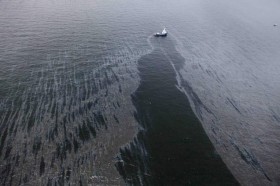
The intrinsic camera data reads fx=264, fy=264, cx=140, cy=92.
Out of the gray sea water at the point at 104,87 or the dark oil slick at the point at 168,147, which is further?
the gray sea water at the point at 104,87

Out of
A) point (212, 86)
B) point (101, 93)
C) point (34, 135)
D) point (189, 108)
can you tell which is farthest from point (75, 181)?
point (212, 86)

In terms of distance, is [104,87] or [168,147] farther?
[104,87]

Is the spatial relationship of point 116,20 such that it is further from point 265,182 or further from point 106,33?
point 265,182

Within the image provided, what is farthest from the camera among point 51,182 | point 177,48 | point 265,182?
point 177,48

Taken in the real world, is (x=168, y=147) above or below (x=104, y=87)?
below

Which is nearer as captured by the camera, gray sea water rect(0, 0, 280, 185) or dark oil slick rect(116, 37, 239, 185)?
dark oil slick rect(116, 37, 239, 185)

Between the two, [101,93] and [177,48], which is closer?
[101,93]

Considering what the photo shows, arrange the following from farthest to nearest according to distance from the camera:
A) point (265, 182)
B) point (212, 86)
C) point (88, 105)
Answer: point (212, 86) < point (88, 105) < point (265, 182)
